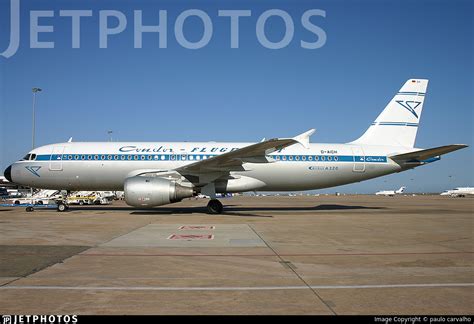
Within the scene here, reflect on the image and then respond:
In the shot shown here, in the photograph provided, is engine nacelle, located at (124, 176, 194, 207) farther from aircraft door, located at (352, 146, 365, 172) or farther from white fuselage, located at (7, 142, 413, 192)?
aircraft door, located at (352, 146, 365, 172)

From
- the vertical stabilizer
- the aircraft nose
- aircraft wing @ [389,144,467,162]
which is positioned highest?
the vertical stabilizer

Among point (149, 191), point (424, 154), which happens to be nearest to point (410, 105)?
point (424, 154)

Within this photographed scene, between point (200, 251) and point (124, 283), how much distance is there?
3.15 meters

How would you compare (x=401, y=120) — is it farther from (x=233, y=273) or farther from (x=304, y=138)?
(x=233, y=273)

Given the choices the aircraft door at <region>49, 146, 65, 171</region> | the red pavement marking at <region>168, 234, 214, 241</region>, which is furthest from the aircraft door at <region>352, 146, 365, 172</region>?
the aircraft door at <region>49, 146, 65, 171</region>

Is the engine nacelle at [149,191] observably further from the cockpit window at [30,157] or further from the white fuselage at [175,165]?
the cockpit window at [30,157]

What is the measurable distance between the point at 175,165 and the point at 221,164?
10.7 ft

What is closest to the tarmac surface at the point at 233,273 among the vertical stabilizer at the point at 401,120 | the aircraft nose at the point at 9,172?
the aircraft nose at the point at 9,172

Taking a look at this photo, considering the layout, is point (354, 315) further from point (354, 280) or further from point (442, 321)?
point (354, 280)

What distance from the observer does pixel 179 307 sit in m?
4.57

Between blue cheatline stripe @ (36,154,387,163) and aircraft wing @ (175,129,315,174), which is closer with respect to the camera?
aircraft wing @ (175,129,315,174)

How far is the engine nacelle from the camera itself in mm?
18336

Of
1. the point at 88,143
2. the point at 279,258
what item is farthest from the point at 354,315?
the point at 88,143

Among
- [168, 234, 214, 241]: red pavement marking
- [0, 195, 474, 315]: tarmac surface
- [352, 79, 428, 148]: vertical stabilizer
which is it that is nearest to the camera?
[0, 195, 474, 315]: tarmac surface
